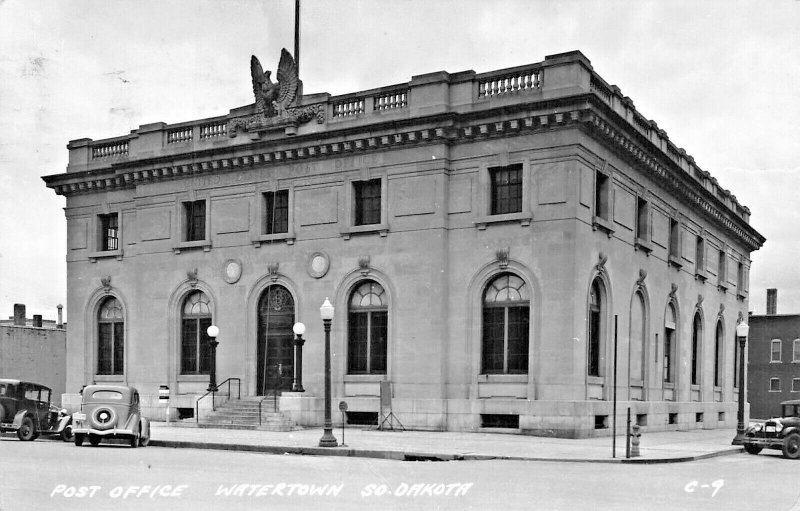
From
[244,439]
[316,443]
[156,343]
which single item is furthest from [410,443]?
[156,343]

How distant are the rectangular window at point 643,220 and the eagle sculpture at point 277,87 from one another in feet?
45.2

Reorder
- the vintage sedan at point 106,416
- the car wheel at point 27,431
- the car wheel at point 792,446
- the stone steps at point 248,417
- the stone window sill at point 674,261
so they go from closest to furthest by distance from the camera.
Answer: the vintage sedan at point 106,416 < the car wheel at point 792,446 < the car wheel at point 27,431 < the stone steps at point 248,417 < the stone window sill at point 674,261

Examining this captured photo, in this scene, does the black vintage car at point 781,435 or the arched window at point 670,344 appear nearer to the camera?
the black vintage car at point 781,435

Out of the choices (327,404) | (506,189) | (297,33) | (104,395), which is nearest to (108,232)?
(297,33)

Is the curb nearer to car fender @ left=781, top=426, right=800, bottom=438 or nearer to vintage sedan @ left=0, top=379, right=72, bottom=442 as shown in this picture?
car fender @ left=781, top=426, right=800, bottom=438

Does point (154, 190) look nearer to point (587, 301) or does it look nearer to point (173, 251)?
point (173, 251)

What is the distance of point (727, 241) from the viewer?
47.6 m

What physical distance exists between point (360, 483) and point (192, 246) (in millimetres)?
22823

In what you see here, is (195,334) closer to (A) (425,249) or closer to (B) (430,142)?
(A) (425,249)

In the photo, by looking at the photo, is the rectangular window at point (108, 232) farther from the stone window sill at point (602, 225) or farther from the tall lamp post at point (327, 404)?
the stone window sill at point (602, 225)

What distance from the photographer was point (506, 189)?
30.9 metres

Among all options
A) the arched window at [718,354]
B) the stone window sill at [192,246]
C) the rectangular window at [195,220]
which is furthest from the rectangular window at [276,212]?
the arched window at [718,354]

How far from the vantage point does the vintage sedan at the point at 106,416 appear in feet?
77.6

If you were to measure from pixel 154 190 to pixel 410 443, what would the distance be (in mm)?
18633
